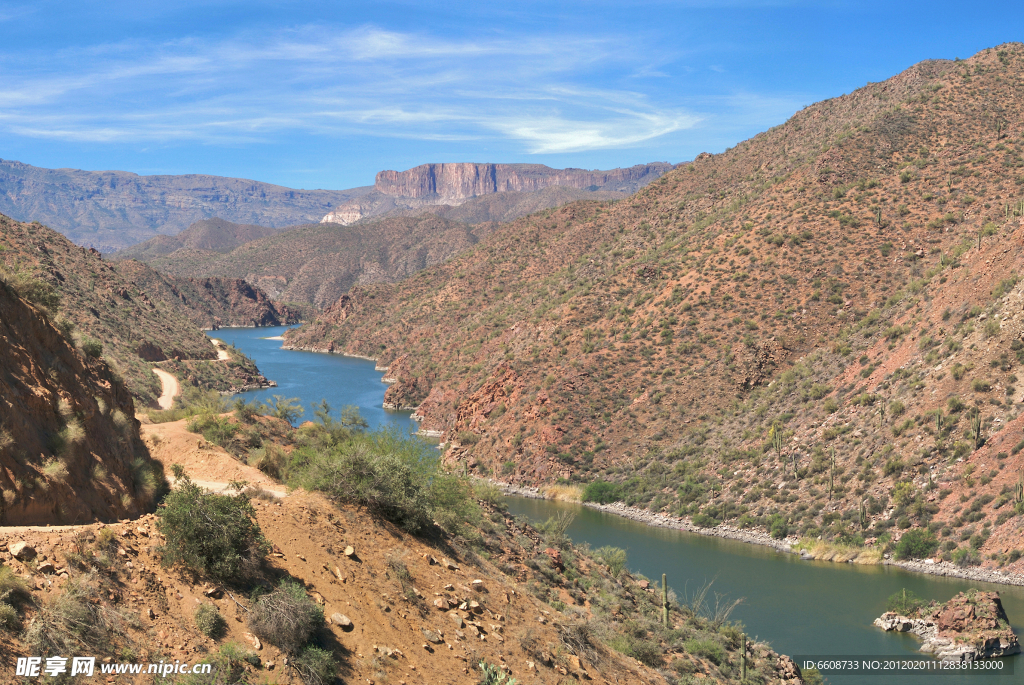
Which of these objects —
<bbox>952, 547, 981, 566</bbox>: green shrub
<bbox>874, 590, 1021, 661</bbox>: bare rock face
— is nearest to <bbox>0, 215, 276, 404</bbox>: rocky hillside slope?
<bbox>874, 590, 1021, 661</bbox>: bare rock face

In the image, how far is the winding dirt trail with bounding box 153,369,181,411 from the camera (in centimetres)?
5520

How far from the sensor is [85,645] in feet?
28.4

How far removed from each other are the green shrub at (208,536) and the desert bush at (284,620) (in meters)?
0.78

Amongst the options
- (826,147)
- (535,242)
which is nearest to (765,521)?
(826,147)

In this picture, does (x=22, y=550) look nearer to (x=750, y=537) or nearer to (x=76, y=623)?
(x=76, y=623)

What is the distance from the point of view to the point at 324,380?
330 feet

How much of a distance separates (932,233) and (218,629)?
52511 mm

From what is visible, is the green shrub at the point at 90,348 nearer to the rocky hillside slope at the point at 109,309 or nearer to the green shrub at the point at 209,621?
the green shrub at the point at 209,621

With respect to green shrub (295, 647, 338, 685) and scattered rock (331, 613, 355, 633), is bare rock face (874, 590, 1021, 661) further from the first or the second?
green shrub (295, 647, 338, 685)

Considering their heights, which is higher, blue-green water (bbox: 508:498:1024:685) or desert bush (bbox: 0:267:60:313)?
desert bush (bbox: 0:267:60:313)

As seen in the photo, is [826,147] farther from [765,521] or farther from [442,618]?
[442,618]

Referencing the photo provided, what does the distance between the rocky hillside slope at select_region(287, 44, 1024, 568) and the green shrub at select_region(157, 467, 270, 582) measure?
3067 cm

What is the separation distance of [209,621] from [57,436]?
478 cm

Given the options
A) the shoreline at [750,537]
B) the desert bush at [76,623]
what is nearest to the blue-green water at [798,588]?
the shoreline at [750,537]
